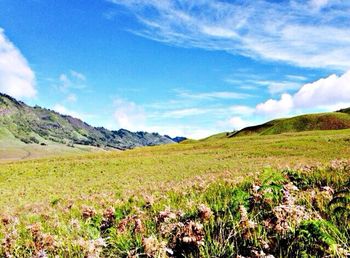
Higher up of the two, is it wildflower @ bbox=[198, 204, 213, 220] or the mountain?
the mountain

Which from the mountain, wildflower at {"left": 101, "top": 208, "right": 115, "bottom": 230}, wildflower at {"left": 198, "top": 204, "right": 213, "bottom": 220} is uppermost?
the mountain

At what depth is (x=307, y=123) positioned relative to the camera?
147125mm

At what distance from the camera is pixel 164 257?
12.0 feet

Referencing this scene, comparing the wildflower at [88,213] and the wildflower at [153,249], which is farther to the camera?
the wildflower at [88,213]

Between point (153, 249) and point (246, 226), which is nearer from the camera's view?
point (153, 249)

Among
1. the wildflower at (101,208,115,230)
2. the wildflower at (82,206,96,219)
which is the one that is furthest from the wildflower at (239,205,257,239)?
the wildflower at (82,206,96,219)

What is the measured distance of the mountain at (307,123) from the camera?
460 feet

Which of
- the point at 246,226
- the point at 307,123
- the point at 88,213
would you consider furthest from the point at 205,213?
Result: the point at 307,123

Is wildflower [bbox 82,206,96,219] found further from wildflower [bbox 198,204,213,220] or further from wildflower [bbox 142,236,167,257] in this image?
wildflower [bbox 142,236,167,257]

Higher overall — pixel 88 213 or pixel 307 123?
pixel 307 123

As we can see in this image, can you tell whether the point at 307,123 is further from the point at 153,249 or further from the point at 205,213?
the point at 153,249

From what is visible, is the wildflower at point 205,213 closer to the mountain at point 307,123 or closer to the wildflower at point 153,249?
the wildflower at point 153,249

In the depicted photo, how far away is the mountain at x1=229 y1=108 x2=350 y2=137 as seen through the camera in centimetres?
14025

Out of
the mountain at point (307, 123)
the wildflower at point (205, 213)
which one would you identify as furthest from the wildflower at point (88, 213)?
the mountain at point (307, 123)
